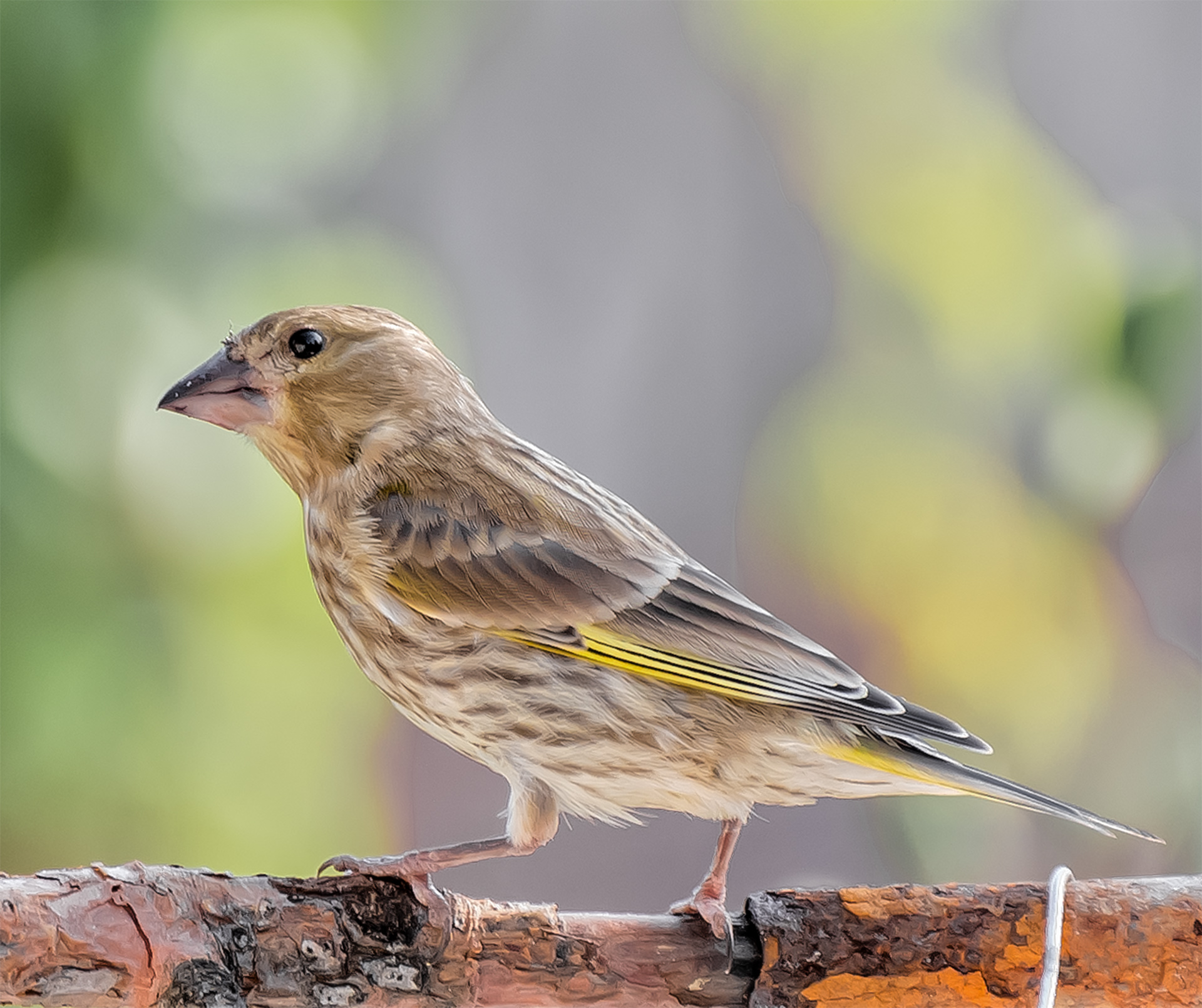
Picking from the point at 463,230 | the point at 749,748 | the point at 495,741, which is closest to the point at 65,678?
the point at 463,230

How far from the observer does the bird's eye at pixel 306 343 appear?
1.34m

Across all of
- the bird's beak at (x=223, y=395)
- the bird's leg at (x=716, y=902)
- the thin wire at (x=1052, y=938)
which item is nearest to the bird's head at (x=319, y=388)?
the bird's beak at (x=223, y=395)

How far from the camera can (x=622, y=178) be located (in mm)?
2549

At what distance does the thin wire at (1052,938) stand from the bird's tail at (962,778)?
2.4 inches

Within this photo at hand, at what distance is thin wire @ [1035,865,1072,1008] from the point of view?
3.59 ft

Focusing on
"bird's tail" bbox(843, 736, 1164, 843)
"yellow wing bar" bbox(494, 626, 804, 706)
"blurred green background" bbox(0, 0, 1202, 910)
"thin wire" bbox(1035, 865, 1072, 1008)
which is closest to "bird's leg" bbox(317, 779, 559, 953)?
"yellow wing bar" bbox(494, 626, 804, 706)

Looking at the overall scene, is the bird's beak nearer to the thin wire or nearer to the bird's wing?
the bird's wing

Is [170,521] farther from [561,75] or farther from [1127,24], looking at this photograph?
[1127,24]

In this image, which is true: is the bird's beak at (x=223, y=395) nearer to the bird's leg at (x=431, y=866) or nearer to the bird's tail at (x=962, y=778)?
the bird's leg at (x=431, y=866)

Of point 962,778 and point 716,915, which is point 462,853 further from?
point 962,778

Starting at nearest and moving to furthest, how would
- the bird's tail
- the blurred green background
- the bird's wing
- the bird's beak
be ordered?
the bird's tail → the bird's wing → the bird's beak → the blurred green background

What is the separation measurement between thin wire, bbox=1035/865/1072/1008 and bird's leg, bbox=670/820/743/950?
0.27 metres

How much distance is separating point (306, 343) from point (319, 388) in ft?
0.16

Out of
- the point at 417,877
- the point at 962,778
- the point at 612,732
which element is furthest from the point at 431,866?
the point at 962,778
